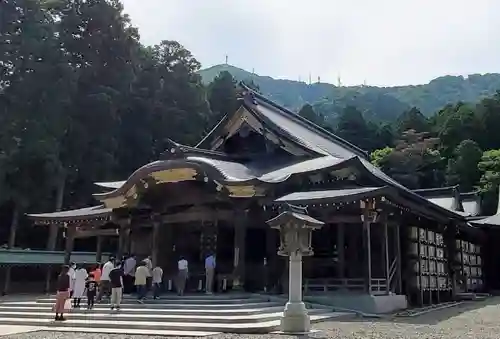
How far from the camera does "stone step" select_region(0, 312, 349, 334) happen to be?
11.1 meters

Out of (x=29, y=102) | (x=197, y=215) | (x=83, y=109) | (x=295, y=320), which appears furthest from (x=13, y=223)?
(x=295, y=320)

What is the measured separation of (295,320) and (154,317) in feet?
12.7

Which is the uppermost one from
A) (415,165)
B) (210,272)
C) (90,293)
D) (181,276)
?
(415,165)

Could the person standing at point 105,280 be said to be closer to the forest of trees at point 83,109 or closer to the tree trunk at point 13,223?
the forest of trees at point 83,109

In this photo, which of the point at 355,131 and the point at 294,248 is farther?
the point at 355,131

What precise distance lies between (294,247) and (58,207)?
25366 mm

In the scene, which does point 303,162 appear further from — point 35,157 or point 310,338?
point 35,157

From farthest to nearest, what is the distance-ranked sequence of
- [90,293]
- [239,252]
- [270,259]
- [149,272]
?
[270,259] → [239,252] → [149,272] → [90,293]

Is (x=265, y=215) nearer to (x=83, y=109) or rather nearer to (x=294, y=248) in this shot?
(x=294, y=248)

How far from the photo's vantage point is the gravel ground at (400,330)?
10.2 metres

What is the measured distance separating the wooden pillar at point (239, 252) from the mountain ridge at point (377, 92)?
97951 mm

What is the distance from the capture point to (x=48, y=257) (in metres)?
27.8

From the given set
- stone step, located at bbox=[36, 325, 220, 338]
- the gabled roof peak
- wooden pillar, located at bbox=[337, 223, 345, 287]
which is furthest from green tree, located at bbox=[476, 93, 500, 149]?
stone step, located at bbox=[36, 325, 220, 338]

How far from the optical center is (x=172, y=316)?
42.3 ft
